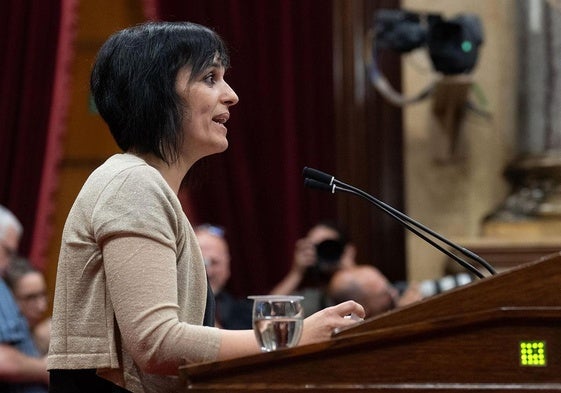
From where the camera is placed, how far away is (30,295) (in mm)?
4180

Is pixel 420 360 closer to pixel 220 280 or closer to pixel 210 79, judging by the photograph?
pixel 210 79

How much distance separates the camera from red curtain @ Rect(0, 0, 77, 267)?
16.1 feet

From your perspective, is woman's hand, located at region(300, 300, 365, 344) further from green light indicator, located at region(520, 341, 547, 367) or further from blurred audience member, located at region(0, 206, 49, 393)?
blurred audience member, located at region(0, 206, 49, 393)

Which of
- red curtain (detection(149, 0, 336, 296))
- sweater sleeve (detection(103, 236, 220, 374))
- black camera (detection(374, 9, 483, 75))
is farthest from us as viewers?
red curtain (detection(149, 0, 336, 296))

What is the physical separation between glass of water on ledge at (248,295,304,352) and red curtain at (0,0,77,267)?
3467 mm

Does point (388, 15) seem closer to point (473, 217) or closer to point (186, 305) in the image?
point (473, 217)

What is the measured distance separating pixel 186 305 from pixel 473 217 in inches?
140

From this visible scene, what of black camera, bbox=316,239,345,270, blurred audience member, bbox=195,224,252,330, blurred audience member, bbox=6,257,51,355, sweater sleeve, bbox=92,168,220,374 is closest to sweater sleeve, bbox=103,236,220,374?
sweater sleeve, bbox=92,168,220,374

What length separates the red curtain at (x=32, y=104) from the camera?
4.92 metres

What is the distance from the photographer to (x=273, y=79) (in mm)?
5254

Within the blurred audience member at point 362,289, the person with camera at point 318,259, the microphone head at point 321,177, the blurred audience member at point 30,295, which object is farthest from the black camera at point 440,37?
the microphone head at point 321,177

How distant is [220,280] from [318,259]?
43cm

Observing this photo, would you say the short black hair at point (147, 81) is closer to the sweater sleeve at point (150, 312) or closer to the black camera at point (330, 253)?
the sweater sleeve at point (150, 312)

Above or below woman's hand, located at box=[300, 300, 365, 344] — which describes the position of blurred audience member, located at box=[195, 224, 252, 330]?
below
